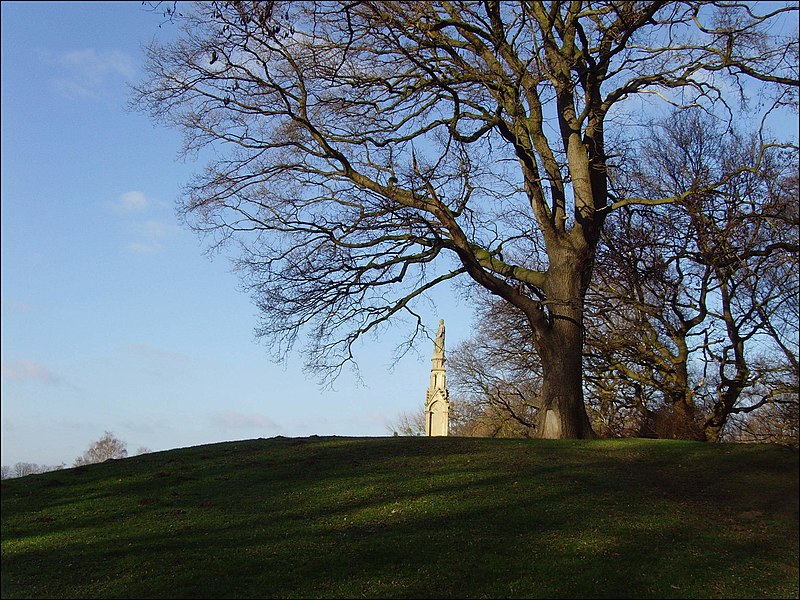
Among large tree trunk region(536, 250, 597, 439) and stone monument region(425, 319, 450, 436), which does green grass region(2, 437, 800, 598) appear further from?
stone monument region(425, 319, 450, 436)

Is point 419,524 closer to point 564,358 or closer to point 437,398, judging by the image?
point 564,358

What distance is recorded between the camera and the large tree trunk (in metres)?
19.2

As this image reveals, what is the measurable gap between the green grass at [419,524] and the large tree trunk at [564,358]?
4.32ft

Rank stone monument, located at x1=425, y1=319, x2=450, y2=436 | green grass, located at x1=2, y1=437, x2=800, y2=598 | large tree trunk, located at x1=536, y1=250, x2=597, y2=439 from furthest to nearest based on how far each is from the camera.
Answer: stone monument, located at x1=425, y1=319, x2=450, y2=436 < large tree trunk, located at x1=536, y1=250, x2=597, y2=439 < green grass, located at x1=2, y1=437, x2=800, y2=598

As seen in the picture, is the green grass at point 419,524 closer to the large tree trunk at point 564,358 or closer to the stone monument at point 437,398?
the large tree trunk at point 564,358

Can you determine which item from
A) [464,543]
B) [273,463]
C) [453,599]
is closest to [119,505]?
[273,463]

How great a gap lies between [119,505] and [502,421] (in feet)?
69.2

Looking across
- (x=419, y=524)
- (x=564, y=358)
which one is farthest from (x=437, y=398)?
(x=419, y=524)

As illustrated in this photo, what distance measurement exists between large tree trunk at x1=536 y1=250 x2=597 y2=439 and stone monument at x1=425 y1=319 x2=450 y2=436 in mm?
7385

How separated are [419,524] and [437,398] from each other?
15.3 m

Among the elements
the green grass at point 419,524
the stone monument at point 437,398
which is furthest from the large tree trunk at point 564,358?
the stone monument at point 437,398

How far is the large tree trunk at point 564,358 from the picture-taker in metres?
19.2

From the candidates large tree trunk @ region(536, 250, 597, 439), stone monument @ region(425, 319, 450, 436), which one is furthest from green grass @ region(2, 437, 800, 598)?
stone monument @ region(425, 319, 450, 436)

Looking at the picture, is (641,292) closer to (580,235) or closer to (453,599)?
(580,235)
